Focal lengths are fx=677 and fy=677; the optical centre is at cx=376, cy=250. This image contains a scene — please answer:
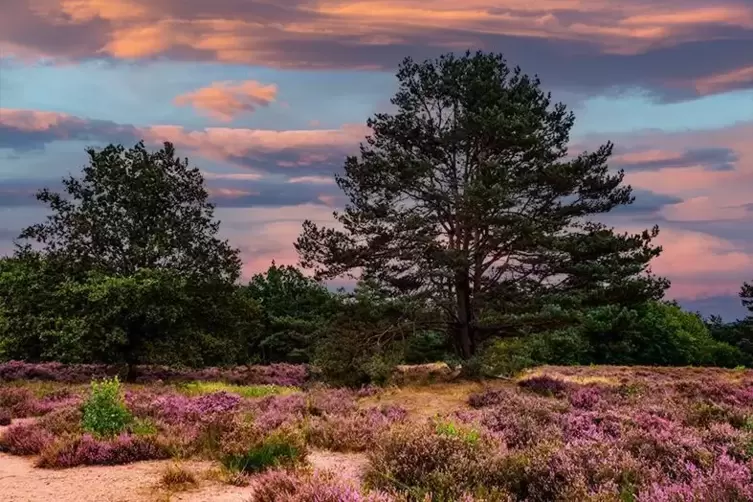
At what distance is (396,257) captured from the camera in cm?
2603

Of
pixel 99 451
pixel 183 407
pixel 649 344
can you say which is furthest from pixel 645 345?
pixel 99 451

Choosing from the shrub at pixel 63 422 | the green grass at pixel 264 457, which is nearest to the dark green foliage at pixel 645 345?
the shrub at pixel 63 422

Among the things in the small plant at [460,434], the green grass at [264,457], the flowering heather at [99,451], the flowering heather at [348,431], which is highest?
the small plant at [460,434]

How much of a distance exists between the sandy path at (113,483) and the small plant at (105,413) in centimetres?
146

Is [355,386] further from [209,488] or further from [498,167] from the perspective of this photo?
[209,488]

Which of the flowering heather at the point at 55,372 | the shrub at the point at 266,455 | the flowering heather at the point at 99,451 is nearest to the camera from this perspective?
the shrub at the point at 266,455

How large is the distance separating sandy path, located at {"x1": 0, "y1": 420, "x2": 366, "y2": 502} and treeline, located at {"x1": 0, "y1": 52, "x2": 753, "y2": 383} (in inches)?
457

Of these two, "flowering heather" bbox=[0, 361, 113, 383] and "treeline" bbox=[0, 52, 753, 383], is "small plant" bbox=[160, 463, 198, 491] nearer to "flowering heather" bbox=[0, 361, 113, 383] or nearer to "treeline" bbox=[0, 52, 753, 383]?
"treeline" bbox=[0, 52, 753, 383]

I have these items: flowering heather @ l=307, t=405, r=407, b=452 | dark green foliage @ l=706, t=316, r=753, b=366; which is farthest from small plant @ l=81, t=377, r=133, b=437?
dark green foliage @ l=706, t=316, r=753, b=366

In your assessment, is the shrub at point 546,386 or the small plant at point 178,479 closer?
the small plant at point 178,479

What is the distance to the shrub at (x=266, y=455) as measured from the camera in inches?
367

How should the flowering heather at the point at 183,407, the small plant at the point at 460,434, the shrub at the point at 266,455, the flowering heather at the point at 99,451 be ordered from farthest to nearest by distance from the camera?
the flowering heather at the point at 183,407 → the flowering heather at the point at 99,451 → the shrub at the point at 266,455 → the small plant at the point at 460,434

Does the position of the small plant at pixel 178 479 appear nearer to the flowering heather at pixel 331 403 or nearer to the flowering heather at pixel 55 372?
the flowering heather at pixel 331 403

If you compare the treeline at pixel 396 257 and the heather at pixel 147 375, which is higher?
the treeline at pixel 396 257
